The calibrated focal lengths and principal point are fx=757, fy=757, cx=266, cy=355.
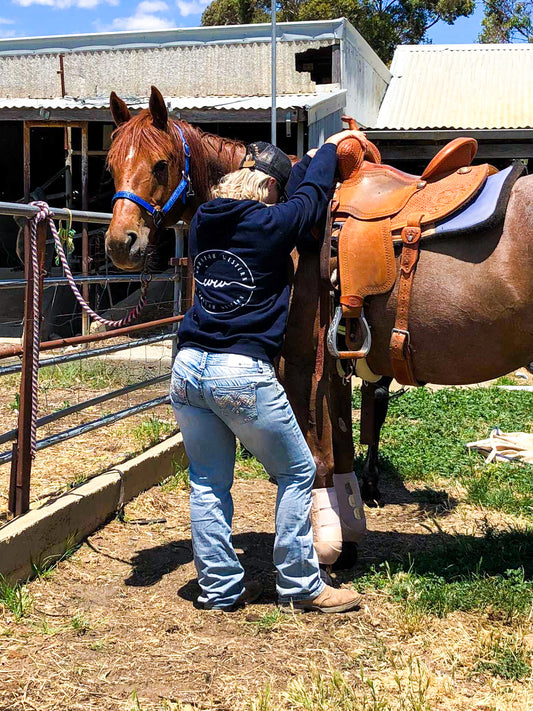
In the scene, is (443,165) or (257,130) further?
(257,130)

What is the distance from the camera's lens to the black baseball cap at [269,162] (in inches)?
126

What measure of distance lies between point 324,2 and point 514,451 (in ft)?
90.6

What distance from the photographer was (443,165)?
135 inches

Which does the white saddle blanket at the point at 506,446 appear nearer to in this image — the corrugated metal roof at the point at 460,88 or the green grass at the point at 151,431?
the green grass at the point at 151,431

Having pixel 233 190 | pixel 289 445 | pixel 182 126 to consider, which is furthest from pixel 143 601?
pixel 182 126

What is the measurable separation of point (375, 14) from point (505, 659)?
30.6 meters

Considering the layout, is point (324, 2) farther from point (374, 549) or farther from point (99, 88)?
point (374, 549)

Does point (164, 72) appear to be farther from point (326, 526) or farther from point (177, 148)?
point (326, 526)

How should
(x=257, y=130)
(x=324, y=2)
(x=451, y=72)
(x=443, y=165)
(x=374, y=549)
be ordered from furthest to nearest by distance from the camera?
(x=324, y=2) < (x=451, y=72) < (x=257, y=130) < (x=374, y=549) < (x=443, y=165)

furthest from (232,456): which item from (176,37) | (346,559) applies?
(176,37)

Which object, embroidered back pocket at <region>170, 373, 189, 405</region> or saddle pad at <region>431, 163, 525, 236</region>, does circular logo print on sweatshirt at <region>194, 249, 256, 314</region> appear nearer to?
embroidered back pocket at <region>170, 373, 189, 405</region>

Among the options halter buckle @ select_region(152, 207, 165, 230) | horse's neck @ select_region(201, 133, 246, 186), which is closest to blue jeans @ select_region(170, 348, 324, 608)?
halter buckle @ select_region(152, 207, 165, 230)

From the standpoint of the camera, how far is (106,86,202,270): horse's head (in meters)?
3.38

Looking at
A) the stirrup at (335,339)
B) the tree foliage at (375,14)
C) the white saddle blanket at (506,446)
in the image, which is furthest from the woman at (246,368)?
the tree foliage at (375,14)
